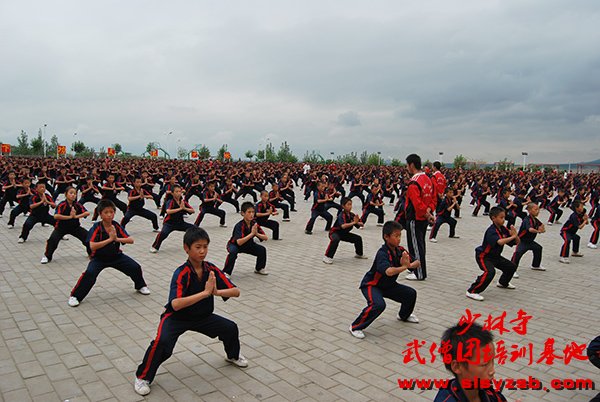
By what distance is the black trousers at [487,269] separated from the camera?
5.68 meters

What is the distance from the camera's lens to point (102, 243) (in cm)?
518

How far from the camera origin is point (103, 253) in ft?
17.4

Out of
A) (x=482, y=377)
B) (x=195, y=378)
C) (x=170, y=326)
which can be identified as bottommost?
(x=195, y=378)

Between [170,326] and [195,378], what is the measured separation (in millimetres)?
512

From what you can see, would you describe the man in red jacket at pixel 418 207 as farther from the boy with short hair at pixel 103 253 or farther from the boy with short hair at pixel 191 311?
the boy with short hair at pixel 103 253

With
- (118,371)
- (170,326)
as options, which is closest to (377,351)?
(170,326)

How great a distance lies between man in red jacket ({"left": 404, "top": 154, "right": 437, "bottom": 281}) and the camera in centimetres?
648

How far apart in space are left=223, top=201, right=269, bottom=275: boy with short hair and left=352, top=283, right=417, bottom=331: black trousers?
2.26 metres

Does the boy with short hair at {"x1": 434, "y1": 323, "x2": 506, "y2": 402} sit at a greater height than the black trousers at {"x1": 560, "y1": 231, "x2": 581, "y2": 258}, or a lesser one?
greater

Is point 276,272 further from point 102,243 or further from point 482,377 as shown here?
point 482,377

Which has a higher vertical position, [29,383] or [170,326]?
[170,326]

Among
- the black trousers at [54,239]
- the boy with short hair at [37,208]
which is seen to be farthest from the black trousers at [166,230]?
the boy with short hair at [37,208]

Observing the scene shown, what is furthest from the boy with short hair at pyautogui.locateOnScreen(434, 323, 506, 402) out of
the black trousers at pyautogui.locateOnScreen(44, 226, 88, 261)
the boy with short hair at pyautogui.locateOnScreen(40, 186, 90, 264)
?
the boy with short hair at pyautogui.locateOnScreen(40, 186, 90, 264)

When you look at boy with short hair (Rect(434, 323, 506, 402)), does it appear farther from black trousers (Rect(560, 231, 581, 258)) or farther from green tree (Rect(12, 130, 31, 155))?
green tree (Rect(12, 130, 31, 155))
